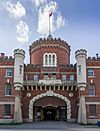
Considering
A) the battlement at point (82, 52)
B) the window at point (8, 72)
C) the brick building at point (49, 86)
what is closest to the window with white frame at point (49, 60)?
the brick building at point (49, 86)

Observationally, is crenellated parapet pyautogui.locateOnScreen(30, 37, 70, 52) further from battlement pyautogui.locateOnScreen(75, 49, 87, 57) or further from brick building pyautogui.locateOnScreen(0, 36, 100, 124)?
battlement pyautogui.locateOnScreen(75, 49, 87, 57)

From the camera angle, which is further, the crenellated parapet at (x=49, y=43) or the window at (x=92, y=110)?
the crenellated parapet at (x=49, y=43)

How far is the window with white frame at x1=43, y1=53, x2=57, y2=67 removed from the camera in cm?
4000

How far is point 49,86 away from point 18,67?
5.57m

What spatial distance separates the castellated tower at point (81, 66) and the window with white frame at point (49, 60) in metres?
4.46

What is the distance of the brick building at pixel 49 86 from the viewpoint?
3547cm

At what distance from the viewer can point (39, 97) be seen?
37969mm

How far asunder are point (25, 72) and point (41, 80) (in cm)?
308

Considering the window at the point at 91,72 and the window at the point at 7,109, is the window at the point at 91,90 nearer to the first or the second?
the window at the point at 91,72

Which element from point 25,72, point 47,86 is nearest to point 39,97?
point 47,86

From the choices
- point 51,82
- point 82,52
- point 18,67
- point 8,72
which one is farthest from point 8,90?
point 82,52

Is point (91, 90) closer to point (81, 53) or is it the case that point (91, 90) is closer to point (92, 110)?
point (92, 110)

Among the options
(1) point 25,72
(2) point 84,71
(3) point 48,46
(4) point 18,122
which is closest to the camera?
(4) point 18,122

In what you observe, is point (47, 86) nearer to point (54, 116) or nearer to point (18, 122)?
point (18, 122)
